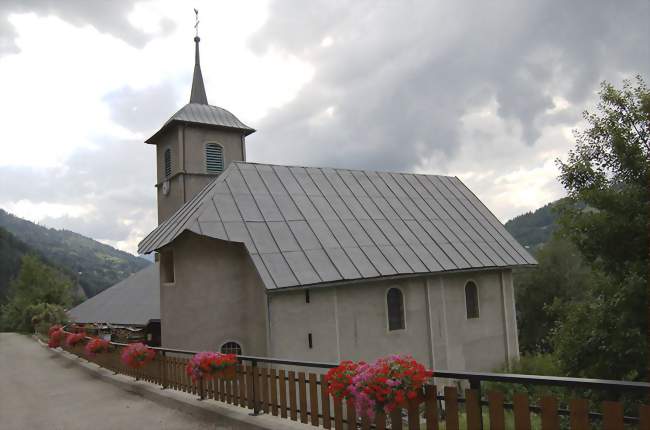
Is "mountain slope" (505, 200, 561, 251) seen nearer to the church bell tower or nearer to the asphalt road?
the church bell tower

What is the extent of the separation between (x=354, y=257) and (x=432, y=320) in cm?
414

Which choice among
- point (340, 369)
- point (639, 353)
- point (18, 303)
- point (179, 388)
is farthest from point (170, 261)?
point (18, 303)

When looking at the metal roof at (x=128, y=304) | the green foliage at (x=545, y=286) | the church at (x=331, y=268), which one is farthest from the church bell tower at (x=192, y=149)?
the green foliage at (x=545, y=286)

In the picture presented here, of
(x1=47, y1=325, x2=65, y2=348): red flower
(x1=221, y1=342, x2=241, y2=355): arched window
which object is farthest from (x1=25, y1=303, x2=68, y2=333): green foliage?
(x1=221, y1=342, x2=241, y2=355): arched window

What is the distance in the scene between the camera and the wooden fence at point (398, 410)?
14.7 feet

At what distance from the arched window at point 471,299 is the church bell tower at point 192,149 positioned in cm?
1353

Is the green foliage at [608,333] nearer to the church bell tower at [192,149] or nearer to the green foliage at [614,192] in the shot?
the green foliage at [614,192]

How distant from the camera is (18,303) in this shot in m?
48.1

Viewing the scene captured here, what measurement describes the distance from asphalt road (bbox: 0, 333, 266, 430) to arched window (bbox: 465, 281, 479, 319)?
13.5 m

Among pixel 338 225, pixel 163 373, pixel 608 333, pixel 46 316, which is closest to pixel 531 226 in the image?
pixel 46 316

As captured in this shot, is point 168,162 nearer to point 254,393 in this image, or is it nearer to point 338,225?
point 338,225

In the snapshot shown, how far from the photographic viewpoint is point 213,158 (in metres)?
25.9

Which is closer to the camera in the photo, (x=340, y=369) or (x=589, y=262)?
(x=340, y=369)

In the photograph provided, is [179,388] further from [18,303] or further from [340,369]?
[18,303]
